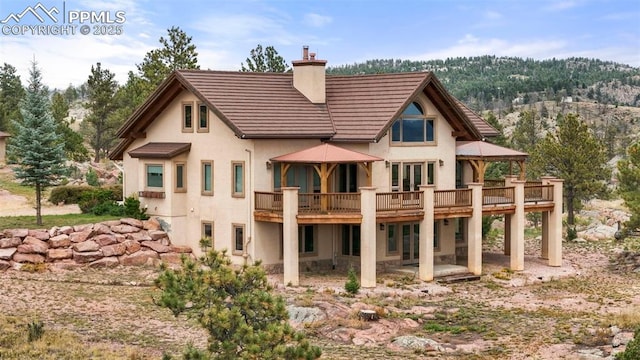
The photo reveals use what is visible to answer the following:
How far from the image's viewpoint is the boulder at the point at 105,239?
98.8 feet

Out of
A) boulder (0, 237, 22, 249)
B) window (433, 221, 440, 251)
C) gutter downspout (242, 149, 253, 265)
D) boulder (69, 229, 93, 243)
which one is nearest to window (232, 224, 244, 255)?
gutter downspout (242, 149, 253, 265)

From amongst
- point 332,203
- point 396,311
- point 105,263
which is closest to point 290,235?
point 332,203

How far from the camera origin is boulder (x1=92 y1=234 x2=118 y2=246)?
30109 millimetres

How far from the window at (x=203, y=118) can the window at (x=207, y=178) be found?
51.8 inches

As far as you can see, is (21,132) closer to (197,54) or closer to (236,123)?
(236,123)

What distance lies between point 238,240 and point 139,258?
3719 millimetres

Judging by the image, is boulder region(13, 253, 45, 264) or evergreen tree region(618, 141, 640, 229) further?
evergreen tree region(618, 141, 640, 229)

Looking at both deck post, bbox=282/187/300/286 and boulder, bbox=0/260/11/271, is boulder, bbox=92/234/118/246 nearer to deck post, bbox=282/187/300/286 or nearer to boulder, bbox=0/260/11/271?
boulder, bbox=0/260/11/271

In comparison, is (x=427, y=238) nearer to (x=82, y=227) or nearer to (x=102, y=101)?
(x=82, y=227)

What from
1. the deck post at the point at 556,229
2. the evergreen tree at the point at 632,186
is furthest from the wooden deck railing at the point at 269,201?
the evergreen tree at the point at 632,186

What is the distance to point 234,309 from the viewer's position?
46.6ft

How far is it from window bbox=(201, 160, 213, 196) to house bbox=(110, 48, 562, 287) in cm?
6

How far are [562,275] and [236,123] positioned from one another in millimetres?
14086

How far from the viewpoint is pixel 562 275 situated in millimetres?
32062
